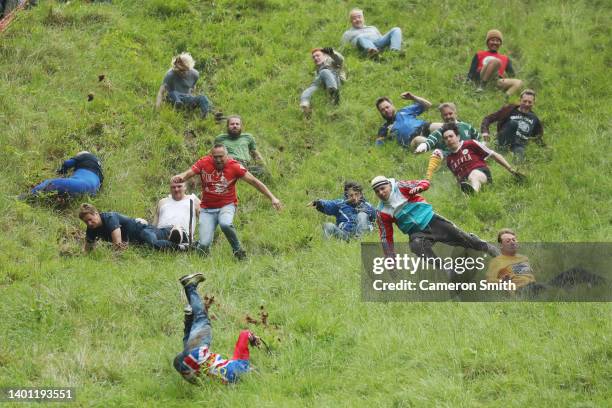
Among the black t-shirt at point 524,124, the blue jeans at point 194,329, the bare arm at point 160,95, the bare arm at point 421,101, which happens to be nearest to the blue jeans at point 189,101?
the bare arm at point 160,95

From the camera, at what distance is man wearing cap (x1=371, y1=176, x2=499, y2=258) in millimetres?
10016

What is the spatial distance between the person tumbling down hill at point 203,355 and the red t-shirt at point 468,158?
5.39m

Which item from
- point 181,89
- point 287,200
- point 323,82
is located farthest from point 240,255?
point 323,82

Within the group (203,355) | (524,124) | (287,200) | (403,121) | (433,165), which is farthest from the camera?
(403,121)

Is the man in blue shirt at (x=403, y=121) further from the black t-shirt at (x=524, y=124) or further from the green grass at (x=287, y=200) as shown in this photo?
the black t-shirt at (x=524, y=124)

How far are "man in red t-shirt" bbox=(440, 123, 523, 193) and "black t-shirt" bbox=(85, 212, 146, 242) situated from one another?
4540 millimetres

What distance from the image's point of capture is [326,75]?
15641 mm

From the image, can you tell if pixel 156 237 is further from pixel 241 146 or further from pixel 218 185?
pixel 241 146

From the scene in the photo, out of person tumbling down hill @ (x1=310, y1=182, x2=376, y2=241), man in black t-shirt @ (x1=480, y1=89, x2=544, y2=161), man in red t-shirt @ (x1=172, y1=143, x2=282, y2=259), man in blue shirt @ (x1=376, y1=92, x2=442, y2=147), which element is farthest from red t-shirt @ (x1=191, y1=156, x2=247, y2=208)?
man in black t-shirt @ (x1=480, y1=89, x2=544, y2=161)

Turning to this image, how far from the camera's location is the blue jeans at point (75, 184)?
12.6 m

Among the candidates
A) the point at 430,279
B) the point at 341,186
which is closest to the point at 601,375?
the point at 430,279

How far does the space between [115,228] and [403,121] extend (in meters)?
5.32

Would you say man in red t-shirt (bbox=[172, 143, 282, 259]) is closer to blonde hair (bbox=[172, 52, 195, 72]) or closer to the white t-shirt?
the white t-shirt

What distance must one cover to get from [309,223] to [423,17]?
7012 millimetres
